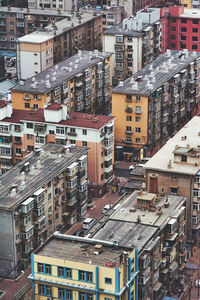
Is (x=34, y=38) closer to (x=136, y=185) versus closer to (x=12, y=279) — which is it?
(x=136, y=185)

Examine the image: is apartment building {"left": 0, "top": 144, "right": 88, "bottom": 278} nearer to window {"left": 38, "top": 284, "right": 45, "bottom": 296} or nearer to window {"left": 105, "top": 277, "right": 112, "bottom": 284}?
window {"left": 38, "top": 284, "right": 45, "bottom": 296}

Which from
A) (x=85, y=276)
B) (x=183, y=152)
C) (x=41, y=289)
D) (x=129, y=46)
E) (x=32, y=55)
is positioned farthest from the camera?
(x=129, y=46)

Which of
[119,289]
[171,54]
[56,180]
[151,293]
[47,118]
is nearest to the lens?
[119,289]

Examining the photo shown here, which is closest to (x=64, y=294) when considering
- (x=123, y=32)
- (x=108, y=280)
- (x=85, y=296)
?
(x=85, y=296)

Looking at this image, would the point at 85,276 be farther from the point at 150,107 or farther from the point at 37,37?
the point at 37,37

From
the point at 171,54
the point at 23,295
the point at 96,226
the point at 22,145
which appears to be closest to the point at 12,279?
the point at 23,295

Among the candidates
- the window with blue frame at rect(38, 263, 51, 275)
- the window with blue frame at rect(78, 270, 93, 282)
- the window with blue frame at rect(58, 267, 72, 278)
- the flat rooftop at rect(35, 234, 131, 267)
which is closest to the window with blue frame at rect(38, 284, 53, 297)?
the window with blue frame at rect(38, 263, 51, 275)

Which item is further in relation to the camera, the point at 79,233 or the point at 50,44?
the point at 50,44
